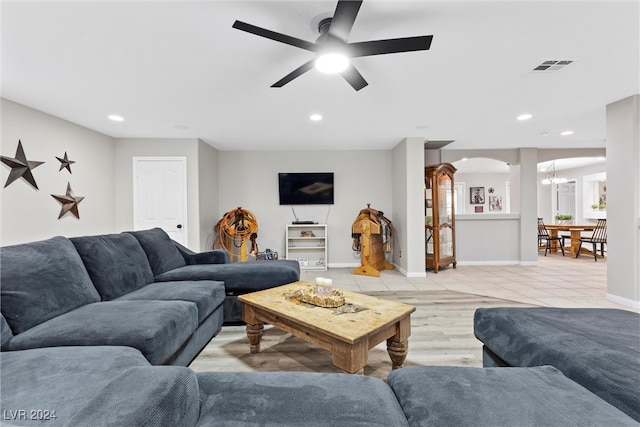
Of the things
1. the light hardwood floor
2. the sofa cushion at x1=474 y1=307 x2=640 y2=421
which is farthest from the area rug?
the sofa cushion at x1=474 y1=307 x2=640 y2=421

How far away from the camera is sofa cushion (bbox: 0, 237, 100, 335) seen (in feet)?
4.90

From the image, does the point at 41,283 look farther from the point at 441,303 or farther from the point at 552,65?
the point at 552,65

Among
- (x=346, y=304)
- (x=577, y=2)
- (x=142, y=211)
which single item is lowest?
(x=346, y=304)

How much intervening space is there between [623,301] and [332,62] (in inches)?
167

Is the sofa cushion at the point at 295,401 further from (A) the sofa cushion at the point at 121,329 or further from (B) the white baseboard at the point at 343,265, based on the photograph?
(B) the white baseboard at the point at 343,265

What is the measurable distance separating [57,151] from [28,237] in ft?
3.74

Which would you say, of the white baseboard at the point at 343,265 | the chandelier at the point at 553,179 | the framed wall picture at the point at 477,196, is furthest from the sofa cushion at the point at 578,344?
the framed wall picture at the point at 477,196

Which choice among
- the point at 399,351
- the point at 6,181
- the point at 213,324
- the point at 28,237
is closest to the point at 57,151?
the point at 6,181

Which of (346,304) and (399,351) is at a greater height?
(346,304)

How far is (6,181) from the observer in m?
2.95

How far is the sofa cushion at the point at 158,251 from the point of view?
2.79 metres

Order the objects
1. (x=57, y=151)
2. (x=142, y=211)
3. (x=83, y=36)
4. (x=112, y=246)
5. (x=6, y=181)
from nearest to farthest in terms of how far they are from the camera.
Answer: (x=83, y=36) → (x=112, y=246) → (x=6, y=181) → (x=57, y=151) → (x=142, y=211)

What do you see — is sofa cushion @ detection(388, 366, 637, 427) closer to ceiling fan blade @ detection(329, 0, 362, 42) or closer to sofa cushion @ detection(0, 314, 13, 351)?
ceiling fan blade @ detection(329, 0, 362, 42)

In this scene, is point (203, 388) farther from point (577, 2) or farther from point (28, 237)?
point (28, 237)
